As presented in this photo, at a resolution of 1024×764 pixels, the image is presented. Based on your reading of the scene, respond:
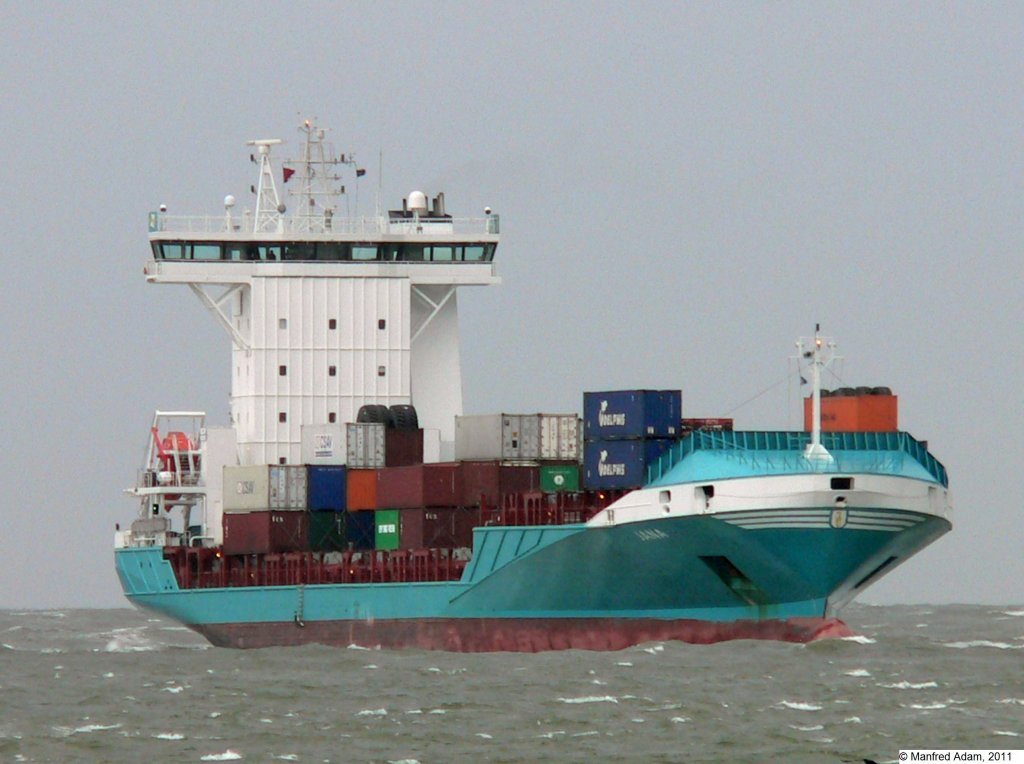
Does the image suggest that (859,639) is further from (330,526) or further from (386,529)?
(330,526)

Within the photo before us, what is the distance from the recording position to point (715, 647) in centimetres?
4125

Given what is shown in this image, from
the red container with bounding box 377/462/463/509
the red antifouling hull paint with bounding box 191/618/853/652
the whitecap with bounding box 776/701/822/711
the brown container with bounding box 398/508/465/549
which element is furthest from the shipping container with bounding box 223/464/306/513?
the whitecap with bounding box 776/701/822/711

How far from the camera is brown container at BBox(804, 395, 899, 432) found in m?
41.8

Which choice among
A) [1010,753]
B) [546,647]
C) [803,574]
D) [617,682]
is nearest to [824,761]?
[1010,753]

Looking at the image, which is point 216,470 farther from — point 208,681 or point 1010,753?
point 1010,753

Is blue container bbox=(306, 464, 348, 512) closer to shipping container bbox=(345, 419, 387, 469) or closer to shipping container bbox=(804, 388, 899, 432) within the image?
shipping container bbox=(345, 419, 387, 469)

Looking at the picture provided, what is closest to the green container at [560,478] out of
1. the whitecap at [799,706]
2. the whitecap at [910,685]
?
the whitecap at [910,685]

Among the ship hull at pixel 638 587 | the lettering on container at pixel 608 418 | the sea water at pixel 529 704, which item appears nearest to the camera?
the sea water at pixel 529 704

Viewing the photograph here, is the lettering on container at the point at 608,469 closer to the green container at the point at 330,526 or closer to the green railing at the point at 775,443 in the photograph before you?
the green railing at the point at 775,443

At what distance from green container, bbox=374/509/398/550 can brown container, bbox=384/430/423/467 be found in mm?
1167

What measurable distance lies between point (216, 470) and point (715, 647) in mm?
16079

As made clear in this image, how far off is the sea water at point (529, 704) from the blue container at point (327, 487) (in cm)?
330

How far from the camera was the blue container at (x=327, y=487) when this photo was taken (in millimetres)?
47812

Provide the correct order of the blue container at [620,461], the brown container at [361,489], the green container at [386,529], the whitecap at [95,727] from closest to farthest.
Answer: the whitecap at [95,727], the blue container at [620,461], the green container at [386,529], the brown container at [361,489]
